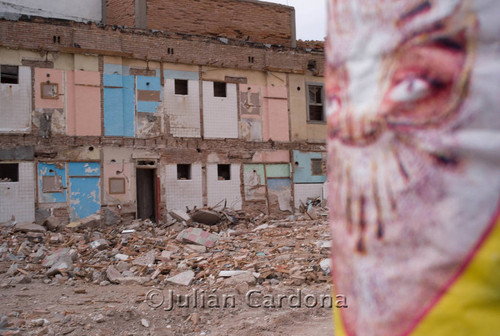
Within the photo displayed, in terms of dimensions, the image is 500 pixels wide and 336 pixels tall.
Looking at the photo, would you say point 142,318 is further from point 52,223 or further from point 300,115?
point 300,115

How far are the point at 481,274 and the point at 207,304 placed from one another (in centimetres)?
638

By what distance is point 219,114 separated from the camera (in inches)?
754

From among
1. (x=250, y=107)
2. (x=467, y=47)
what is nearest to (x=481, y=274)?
(x=467, y=47)

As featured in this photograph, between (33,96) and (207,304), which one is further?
(33,96)

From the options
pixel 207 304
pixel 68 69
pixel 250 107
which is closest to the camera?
pixel 207 304

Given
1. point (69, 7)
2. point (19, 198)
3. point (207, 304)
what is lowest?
point (207, 304)

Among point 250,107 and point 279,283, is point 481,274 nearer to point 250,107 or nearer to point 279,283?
point 279,283

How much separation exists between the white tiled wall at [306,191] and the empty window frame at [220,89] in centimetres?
503

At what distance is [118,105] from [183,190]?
4.05 metres

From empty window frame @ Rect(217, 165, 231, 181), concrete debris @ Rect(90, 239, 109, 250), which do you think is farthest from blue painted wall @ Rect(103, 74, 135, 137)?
concrete debris @ Rect(90, 239, 109, 250)

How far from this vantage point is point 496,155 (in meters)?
0.92

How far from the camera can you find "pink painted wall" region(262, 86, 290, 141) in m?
20.0

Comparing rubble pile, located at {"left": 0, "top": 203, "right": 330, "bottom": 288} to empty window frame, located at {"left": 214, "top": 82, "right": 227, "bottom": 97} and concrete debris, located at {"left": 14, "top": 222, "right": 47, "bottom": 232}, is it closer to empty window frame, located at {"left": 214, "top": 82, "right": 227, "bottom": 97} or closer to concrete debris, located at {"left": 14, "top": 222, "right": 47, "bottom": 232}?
concrete debris, located at {"left": 14, "top": 222, "right": 47, "bottom": 232}

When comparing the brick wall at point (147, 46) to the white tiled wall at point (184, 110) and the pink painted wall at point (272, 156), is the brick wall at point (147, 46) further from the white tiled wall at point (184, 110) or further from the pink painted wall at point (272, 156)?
the pink painted wall at point (272, 156)
